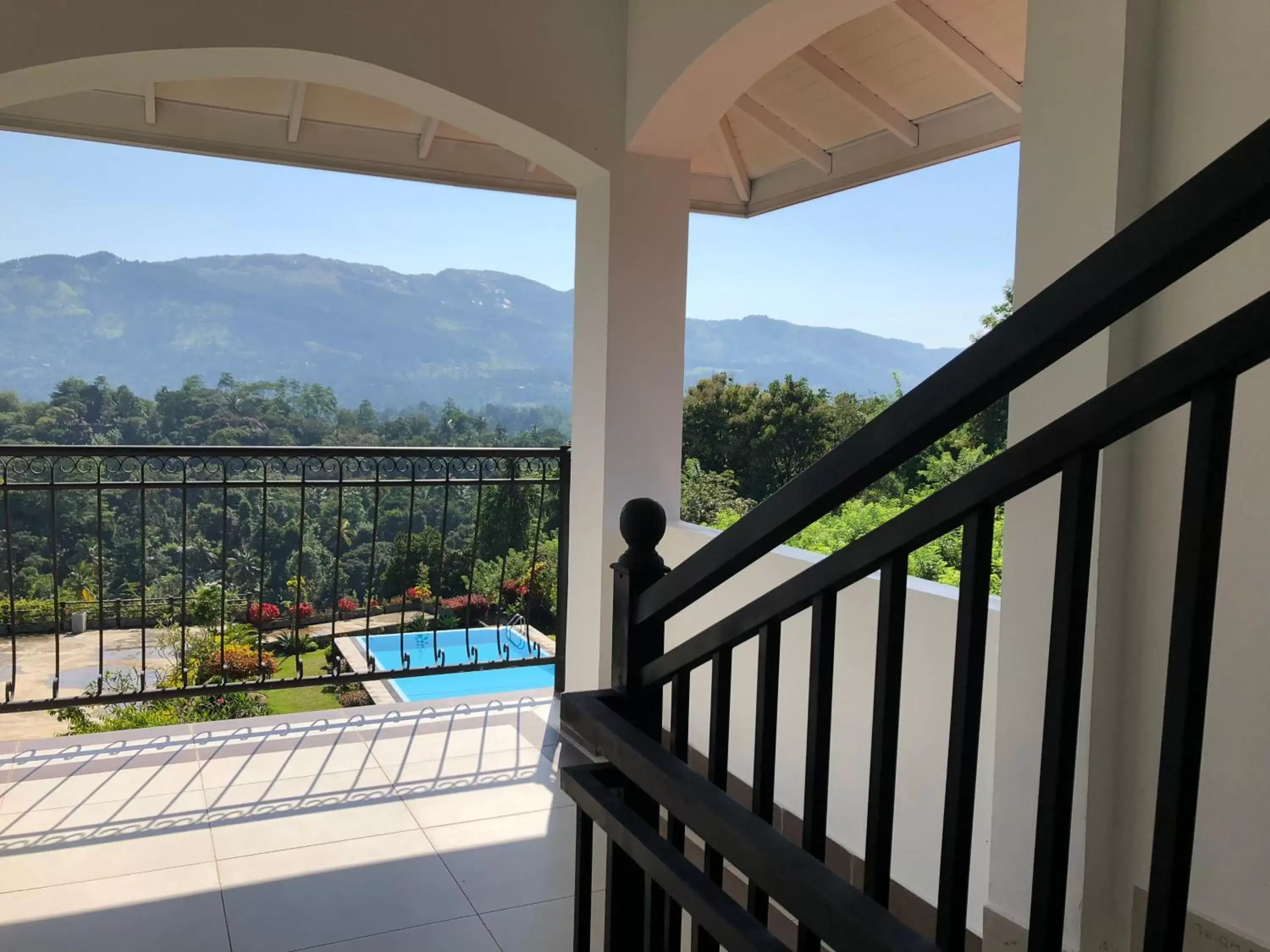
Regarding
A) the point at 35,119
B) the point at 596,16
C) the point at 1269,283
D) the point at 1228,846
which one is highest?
the point at 596,16

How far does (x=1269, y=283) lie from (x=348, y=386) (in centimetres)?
1974

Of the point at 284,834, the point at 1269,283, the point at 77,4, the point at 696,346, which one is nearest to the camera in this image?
the point at 1269,283

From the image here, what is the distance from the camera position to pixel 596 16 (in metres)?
3.44

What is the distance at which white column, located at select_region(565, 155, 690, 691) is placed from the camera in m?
3.58

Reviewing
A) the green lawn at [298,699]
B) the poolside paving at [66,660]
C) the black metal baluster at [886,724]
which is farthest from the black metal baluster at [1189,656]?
the green lawn at [298,699]

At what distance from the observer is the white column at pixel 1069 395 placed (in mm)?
1711

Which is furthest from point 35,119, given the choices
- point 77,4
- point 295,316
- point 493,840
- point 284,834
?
point 295,316

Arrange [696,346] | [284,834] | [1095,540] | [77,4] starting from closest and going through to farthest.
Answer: [1095,540] → [77,4] → [284,834] → [696,346]

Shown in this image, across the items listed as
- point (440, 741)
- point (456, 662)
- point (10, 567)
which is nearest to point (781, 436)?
point (456, 662)

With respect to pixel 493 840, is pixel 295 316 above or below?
above

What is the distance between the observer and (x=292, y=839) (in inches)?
115

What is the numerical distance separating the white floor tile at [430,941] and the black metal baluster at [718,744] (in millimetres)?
1406

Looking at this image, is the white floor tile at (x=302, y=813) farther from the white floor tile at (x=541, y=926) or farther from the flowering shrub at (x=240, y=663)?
the flowering shrub at (x=240, y=663)

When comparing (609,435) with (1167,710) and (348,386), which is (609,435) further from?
(348,386)
